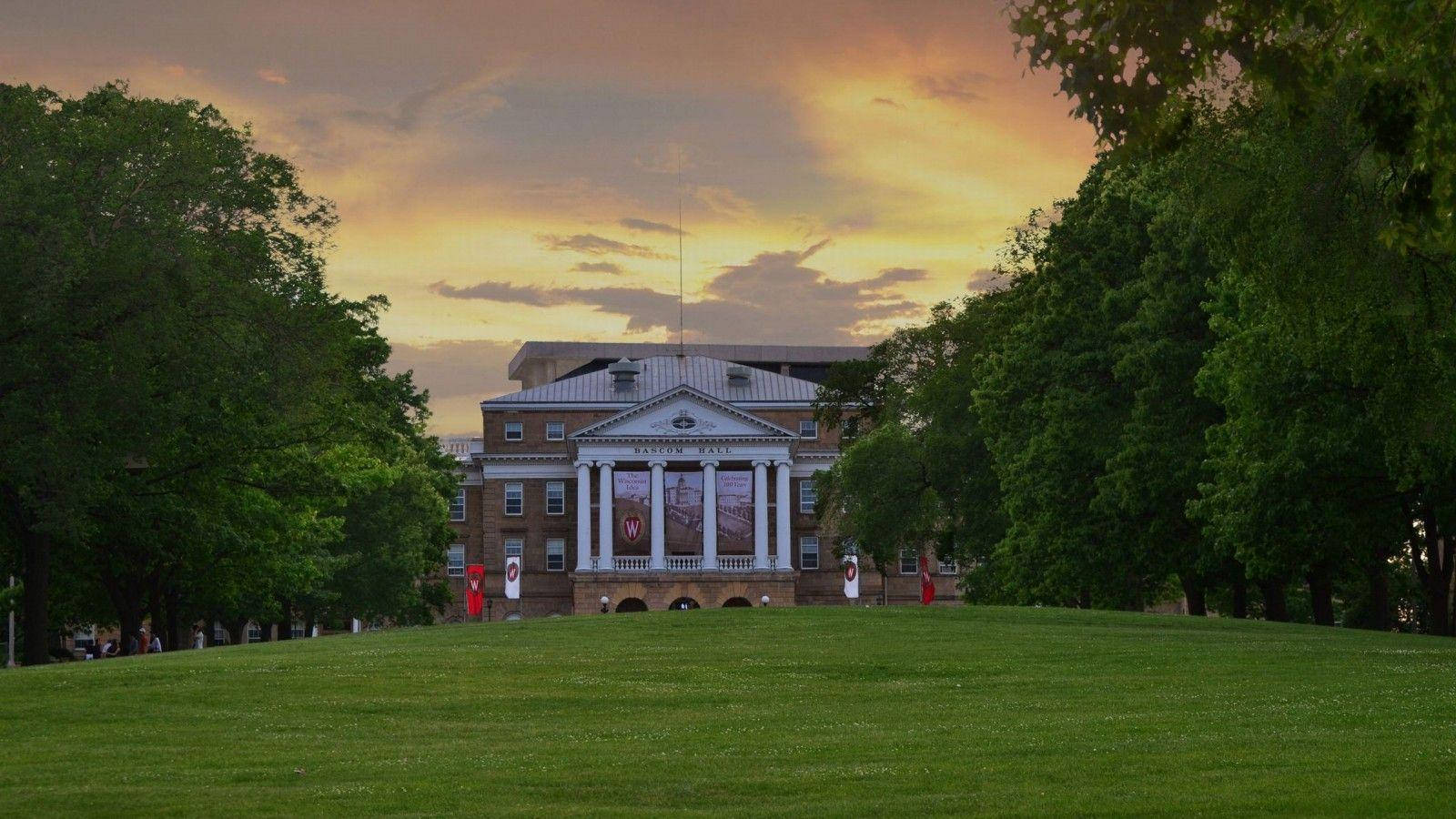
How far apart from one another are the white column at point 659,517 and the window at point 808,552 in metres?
10.5

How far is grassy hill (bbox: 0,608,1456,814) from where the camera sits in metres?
14.7

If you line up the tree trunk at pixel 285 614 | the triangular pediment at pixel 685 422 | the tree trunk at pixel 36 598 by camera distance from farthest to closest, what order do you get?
the triangular pediment at pixel 685 422
the tree trunk at pixel 285 614
the tree trunk at pixel 36 598

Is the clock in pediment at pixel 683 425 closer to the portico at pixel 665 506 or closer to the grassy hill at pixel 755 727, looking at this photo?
the portico at pixel 665 506

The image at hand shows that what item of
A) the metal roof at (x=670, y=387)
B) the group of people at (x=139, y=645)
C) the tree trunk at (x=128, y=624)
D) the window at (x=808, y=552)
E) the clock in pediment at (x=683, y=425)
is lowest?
the group of people at (x=139, y=645)

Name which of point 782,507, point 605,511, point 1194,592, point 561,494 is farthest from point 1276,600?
point 561,494

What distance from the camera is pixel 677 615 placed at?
45906mm

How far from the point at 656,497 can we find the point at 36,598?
79682mm

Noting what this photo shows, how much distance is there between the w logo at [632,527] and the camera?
110 meters

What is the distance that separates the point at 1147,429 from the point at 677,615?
43.8 feet

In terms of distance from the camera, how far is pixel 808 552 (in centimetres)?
12488

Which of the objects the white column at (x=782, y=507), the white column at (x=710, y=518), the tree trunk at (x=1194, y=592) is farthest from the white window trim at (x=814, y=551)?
the tree trunk at (x=1194, y=592)

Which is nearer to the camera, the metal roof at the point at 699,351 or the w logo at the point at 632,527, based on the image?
the w logo at the point at 632,527

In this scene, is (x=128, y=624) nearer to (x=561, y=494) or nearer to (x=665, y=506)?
(x=665, y=506)

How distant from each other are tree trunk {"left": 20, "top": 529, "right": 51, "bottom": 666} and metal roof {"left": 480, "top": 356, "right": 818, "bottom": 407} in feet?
268
